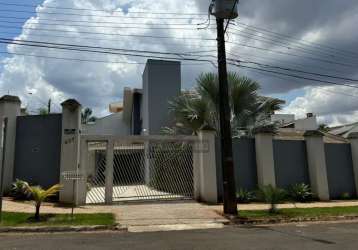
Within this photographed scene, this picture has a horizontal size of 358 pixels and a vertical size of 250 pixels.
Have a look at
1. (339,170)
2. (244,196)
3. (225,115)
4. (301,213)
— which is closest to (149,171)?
(244,196)

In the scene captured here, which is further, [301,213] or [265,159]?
[265,159]

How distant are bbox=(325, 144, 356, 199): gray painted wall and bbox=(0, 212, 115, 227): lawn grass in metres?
11.0

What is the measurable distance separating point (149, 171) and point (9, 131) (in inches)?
227

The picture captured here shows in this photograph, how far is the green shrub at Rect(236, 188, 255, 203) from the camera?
16328 millimetres

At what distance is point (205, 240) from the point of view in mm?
9086

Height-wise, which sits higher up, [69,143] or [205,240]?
[69,143]

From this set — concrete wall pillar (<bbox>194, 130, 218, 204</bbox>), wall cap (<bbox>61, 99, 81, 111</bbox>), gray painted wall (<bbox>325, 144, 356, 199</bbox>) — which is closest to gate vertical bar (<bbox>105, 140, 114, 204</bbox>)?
wall cap (<bbox>61, 99, 81, 111</bbox>)

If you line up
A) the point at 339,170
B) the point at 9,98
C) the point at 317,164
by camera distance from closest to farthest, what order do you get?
the point at 9,98, the point at 317,164, the point at 339,170

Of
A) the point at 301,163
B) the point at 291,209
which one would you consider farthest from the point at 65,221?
the point at 301,163

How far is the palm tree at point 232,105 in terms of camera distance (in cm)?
1867

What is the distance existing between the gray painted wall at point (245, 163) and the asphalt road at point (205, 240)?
20.4 ft

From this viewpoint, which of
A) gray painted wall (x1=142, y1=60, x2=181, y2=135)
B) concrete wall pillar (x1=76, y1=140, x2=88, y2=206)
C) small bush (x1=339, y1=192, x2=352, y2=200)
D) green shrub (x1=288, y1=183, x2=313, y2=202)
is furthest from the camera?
gray painted wall (x1=142, y1=60, x2=181, y2=135)

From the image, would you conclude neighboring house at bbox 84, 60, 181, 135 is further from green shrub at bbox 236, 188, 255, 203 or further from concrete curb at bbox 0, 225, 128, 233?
concrete curb at bbox 0, 225, 128, 233

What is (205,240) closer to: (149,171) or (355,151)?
(149,171)
